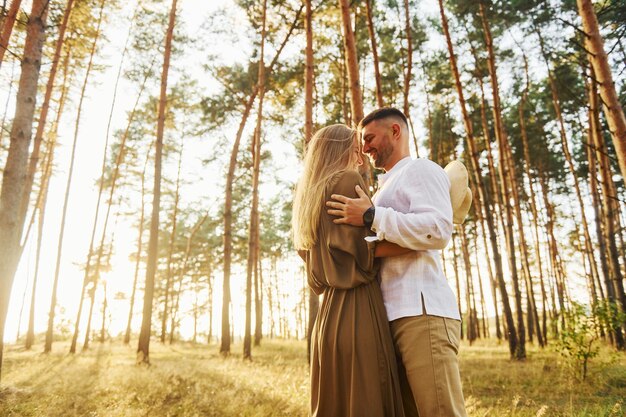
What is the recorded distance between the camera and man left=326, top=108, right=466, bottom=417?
173 centimetres

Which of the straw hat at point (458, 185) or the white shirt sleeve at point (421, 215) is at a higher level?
the straw hat at point (458, 185)

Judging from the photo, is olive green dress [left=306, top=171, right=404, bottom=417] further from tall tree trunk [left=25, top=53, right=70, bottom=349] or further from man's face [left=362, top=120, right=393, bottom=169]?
tall tree trunk [left=25, top=53, right=70, bottom=349]

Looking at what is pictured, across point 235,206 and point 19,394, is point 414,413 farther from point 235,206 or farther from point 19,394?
point 235,206

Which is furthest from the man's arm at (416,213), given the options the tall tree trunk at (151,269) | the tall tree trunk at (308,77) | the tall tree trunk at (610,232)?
the tall tree trunk at (151,269)

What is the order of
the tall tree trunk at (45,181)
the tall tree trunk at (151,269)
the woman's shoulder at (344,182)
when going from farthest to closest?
1. the tall tree trunk at (45,181)
2. the tall tree trunk at (151,269)
3. the woman's shoulder at (344,182)

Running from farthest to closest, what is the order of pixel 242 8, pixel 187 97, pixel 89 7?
pixel 187 97
pixel 242 8
pixel 89 7

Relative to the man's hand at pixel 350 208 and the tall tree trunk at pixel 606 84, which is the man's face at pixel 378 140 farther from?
the tall tree trunk at pixel 606 84

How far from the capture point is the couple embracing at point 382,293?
5.72 ft

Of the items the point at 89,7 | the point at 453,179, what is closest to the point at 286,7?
the point at 89,7

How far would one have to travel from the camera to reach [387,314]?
1924 mm

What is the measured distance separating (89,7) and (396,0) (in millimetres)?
9905

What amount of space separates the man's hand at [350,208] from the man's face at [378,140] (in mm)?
423

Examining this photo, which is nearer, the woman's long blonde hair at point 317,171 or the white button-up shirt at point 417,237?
the white button-up shirt at point 417,237

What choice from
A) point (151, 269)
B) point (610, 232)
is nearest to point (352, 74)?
point (151, 269)
